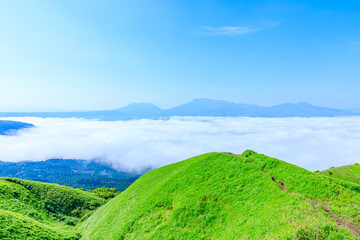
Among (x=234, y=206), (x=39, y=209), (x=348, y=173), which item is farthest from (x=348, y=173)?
(x=39, y=209)

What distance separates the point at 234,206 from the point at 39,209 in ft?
167

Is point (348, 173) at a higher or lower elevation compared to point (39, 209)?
higher

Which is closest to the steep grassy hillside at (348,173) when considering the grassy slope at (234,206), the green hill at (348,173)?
the green hill at (348,173)

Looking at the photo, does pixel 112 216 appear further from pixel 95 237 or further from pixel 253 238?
pixel 253 238

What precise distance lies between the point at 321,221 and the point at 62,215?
5745cm

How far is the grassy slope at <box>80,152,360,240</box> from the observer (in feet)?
47.4

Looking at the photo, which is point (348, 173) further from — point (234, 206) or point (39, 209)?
point (39, 209)

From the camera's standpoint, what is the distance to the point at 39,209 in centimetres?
4497

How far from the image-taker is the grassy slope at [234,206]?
47.4 feet

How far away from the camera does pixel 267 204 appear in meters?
17.8

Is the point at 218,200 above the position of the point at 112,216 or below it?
above

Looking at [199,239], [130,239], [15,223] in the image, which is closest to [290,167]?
[199,239]

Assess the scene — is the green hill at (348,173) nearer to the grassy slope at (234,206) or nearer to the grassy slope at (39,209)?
the grassy slope at (234,206)

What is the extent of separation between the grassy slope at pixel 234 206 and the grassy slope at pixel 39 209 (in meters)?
8.38
